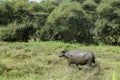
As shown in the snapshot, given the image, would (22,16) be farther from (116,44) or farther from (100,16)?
(116,44)

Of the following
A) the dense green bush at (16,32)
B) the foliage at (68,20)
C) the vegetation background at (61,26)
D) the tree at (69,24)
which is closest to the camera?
the vegetation background at (61,26)

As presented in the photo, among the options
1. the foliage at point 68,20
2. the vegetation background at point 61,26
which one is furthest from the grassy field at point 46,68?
the foliage at point 68,20

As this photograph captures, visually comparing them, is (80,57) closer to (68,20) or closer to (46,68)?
(46,68)

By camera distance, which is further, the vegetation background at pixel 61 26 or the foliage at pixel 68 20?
the foliage at pixel 68 20

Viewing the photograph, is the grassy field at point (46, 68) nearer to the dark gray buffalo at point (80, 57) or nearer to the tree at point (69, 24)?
the dark gray buffalo at point (80, 57)

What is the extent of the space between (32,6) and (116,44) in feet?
33.4

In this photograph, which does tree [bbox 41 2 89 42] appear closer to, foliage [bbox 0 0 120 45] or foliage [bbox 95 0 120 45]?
foliage [bbox 0 0 120 45]

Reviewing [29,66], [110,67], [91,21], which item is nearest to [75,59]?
[110,67]

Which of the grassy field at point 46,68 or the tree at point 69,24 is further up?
the tree at point 69,24

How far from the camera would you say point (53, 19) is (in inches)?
1085

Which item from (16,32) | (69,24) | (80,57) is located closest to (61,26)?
(69,24)

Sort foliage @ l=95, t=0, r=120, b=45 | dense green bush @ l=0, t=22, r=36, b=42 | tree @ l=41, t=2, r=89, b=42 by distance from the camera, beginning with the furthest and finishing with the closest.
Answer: dense green bush @ l=0, t=22, r=36, b=42, tree @ l=41, t=2, r=89, b=42, foliage @ l=95, t=0, r=120, b=45

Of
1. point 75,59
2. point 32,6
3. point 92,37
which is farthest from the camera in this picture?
point 32,6

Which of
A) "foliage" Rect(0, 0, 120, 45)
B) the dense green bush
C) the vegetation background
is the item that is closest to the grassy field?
the vegetation background
